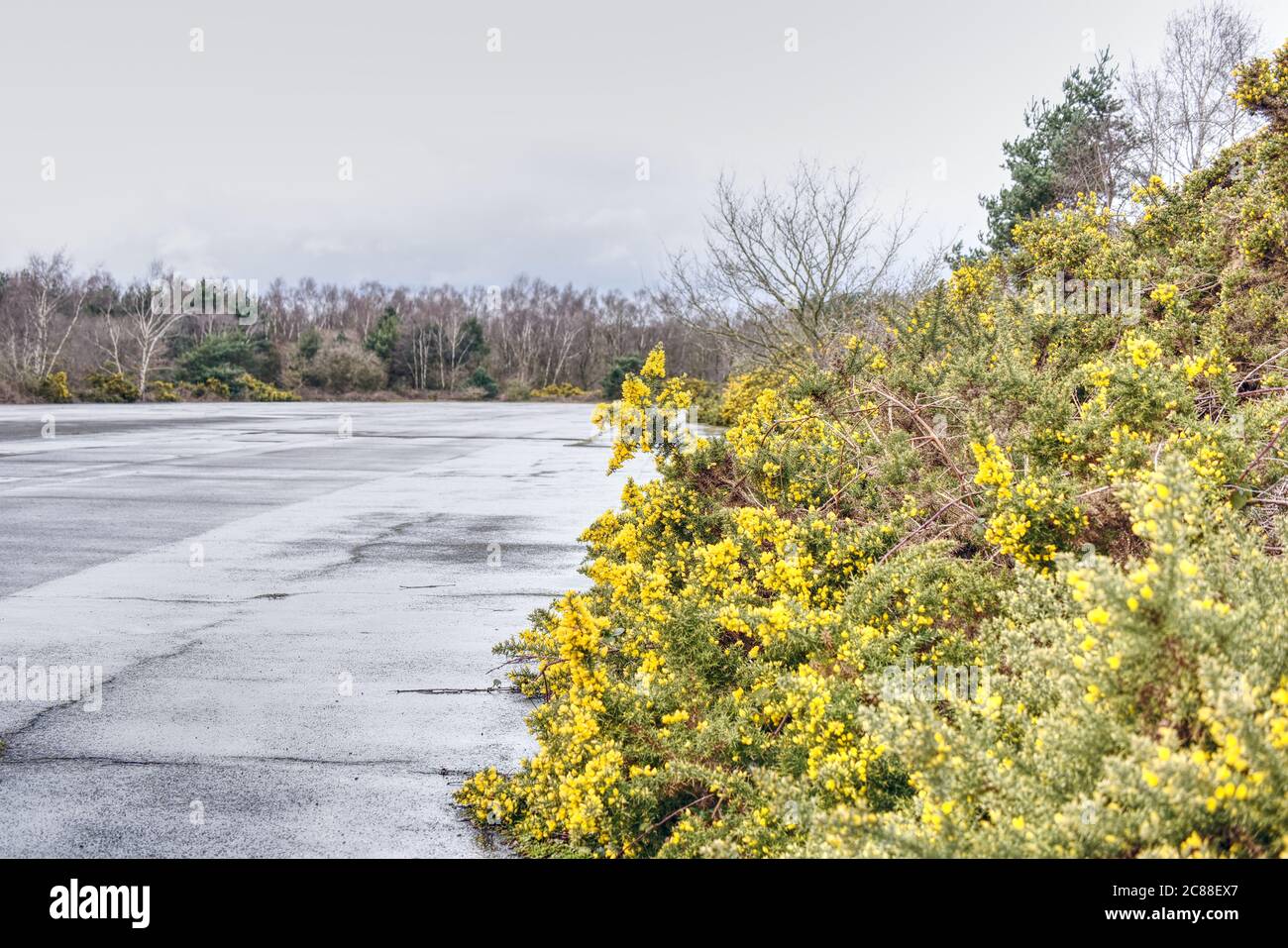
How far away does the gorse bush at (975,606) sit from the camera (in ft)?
6.98

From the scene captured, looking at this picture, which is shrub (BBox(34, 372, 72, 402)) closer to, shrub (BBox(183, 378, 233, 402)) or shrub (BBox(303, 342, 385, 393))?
shrub (BBox(183, 378, 233, 402))

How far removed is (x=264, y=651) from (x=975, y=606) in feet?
14.1

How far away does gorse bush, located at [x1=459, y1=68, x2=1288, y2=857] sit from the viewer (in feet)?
6.98

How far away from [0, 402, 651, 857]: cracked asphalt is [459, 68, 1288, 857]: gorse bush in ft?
1.71

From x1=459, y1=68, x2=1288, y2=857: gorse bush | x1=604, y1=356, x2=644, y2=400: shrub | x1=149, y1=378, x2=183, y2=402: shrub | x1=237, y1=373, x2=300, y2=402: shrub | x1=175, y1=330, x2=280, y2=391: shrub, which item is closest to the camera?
x1=459, y1=68, x2=1288, y2=857: gorse bush

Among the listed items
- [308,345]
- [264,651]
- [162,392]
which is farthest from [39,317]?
[264,651]

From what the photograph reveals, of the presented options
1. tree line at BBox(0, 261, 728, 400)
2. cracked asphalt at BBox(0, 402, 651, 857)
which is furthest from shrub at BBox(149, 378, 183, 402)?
cracked asphalt at BBox(0, 402, 651, 857)

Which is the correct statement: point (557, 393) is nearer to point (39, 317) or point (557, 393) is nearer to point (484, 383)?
point (484, 383)

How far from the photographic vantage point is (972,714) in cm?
297

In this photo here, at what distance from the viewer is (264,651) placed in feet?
19.5

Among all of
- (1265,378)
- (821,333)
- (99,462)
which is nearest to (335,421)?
(99,462)

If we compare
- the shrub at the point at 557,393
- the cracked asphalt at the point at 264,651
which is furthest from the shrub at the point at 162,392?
the cracked asphalt at the point at 264,651

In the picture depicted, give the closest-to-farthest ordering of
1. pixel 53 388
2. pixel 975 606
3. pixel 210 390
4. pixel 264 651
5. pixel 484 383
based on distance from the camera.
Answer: pixel 975 606
pixel 264 651
pixel 53 388
pixel 210 390
pixel 484 383
